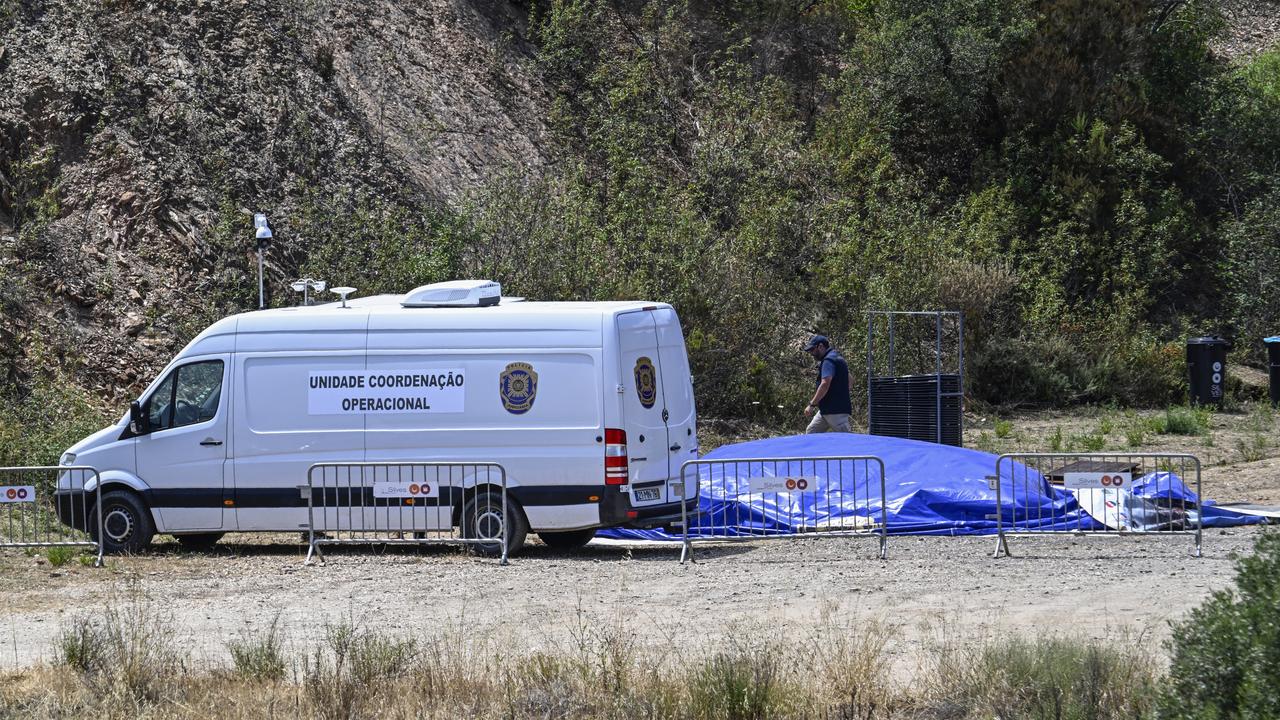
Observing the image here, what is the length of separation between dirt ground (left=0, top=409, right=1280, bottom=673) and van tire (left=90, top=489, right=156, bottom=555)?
0.88 feet

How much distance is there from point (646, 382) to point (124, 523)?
520 cm

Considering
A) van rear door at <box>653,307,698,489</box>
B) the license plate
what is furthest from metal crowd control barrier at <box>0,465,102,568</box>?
van rear door at <box>653,307,698,489</box>

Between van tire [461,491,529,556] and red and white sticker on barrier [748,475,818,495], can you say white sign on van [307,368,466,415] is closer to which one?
van tire [461,491,529,556]

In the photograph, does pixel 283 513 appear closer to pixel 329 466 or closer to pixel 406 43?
pixel 329 466

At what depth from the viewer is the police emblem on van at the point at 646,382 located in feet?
41.2

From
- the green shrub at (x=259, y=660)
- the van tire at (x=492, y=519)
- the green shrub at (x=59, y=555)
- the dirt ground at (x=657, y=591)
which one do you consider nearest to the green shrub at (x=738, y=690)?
the dirt ground at (x=657, y=591)

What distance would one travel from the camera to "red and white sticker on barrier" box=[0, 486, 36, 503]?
12.5 meters

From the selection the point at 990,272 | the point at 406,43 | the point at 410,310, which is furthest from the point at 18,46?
the point at 990,272

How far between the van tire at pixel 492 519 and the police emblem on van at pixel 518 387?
0.82 metres

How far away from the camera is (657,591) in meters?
10.7

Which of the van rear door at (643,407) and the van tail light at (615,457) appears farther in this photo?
the van rear door at (643,407)

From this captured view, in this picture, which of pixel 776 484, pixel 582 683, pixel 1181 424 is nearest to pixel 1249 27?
pixel 1181 424

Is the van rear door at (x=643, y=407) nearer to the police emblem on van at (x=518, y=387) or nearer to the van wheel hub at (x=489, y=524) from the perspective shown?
the police emblem on van at (x=518, y=387)

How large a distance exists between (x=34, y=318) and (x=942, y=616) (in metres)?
14.7
